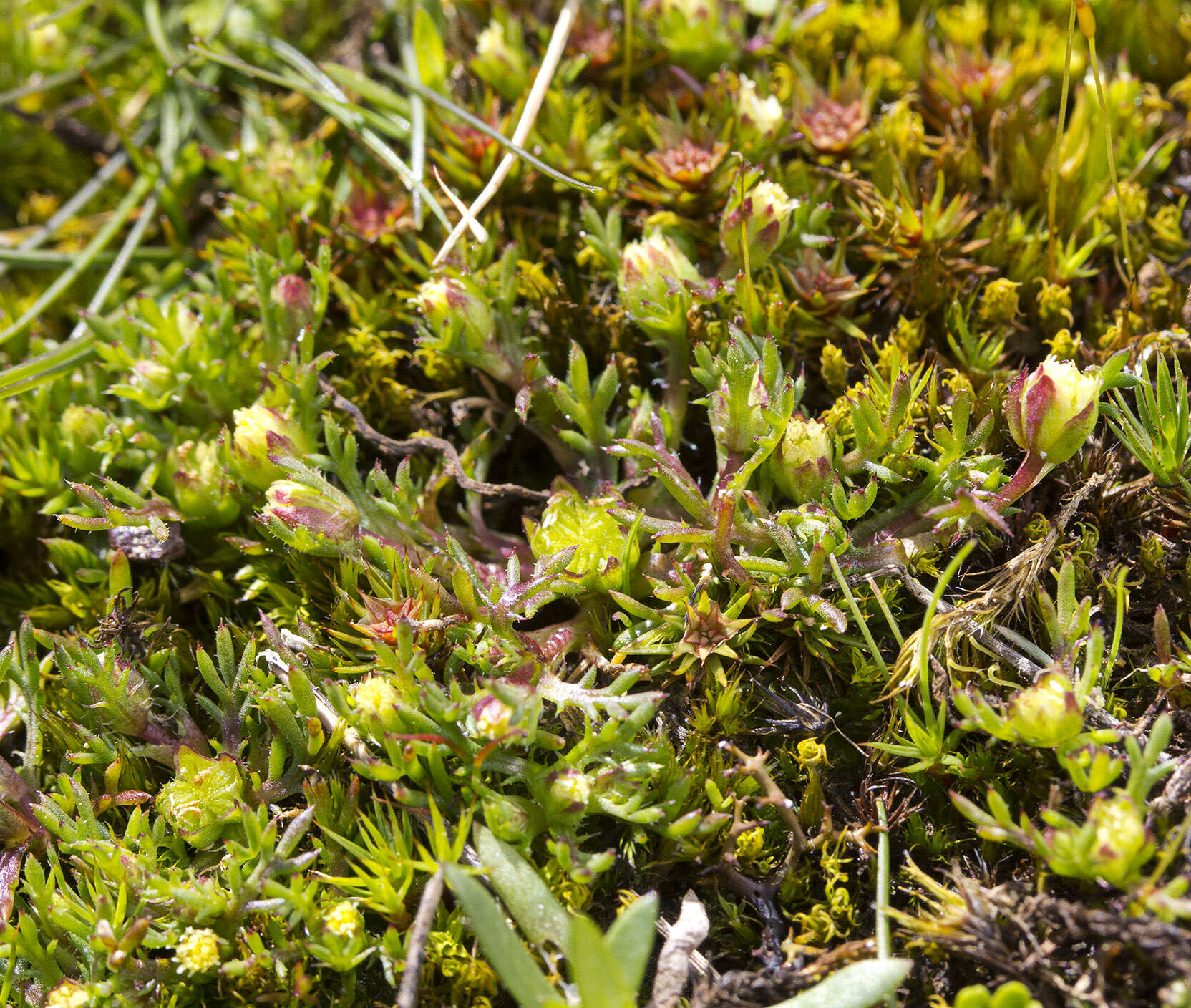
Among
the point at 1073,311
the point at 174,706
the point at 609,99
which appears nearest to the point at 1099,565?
the point at 1073,311

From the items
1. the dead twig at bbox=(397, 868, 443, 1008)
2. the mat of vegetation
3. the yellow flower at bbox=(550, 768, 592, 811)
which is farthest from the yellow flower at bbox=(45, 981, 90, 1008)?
the yellow flower at bbox=(550, 768, 592, 811)

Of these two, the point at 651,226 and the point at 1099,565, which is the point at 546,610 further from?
the point at 1099,565

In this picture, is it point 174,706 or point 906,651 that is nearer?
point 906,651

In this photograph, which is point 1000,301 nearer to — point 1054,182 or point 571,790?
point 1054,182

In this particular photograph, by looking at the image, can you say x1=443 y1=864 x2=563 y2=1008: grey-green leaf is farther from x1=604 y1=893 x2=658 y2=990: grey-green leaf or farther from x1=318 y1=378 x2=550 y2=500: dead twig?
x1=318 y1=378 x2=550 y2=500: dead twig

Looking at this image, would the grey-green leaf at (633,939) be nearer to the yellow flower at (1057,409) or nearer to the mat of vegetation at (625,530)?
the mat of vegetation at (625,530)
